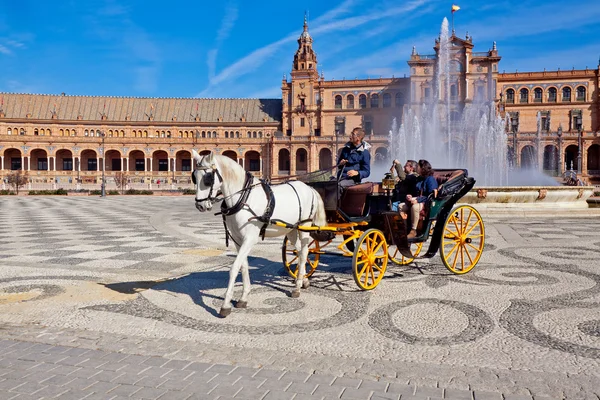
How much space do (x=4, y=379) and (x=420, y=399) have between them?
338cm

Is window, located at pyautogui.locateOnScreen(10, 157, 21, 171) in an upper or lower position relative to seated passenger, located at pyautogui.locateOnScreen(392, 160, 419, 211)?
upper

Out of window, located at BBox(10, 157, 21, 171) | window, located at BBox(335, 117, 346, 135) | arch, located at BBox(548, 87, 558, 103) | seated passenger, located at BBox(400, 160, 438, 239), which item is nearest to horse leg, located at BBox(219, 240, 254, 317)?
seated passenger, located at BBox(400, 160, 438, 239)

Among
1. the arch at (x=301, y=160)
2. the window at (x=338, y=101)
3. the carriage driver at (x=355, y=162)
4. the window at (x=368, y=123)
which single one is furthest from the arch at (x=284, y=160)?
the carriage driver at (x=355, y=162)

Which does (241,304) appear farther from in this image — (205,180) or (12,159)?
(12,159)

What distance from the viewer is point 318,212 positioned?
23.3 ft

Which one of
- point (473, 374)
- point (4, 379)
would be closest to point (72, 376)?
point (4, 379)

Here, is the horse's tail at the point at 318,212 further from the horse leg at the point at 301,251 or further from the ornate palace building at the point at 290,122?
the ornate palace building at the point at 290,122

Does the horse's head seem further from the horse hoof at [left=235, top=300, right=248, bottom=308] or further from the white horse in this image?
the horse hoof at [left=235, top=300, right=248, bottom=308]

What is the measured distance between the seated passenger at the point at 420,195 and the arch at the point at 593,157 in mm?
73556

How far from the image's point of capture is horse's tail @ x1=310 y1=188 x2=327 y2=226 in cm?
707

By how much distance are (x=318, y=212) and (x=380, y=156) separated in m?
65.8

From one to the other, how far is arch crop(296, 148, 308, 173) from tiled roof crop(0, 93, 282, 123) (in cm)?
1054

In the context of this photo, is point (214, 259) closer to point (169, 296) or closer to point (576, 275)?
point (169, 296)

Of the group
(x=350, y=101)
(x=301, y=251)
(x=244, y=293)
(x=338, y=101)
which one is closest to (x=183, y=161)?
(x=338, y=101)
